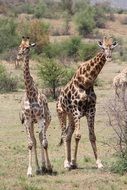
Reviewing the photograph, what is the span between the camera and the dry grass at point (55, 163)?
1011 centimetres

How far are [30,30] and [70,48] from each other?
16.7ft

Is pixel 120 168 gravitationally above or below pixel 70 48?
above

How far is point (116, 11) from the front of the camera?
8600cm

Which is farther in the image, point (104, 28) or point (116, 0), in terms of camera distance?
point (116, 0)

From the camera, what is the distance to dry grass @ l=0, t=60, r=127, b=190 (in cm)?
1011

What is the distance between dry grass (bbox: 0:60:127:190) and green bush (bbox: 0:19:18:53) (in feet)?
70.0

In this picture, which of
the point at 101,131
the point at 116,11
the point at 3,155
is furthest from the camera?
the point at 116,11

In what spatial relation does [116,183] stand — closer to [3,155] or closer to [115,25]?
[3,155]

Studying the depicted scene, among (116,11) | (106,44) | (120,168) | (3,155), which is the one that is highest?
(106,44)

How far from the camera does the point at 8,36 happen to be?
4341 cm

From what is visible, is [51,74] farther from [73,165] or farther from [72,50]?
[72,50]

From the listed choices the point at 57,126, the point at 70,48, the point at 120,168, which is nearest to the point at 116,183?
the point at 120,168

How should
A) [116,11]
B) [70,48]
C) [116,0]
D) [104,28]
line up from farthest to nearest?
[116,0], [116,11], [104,28], [70,48]

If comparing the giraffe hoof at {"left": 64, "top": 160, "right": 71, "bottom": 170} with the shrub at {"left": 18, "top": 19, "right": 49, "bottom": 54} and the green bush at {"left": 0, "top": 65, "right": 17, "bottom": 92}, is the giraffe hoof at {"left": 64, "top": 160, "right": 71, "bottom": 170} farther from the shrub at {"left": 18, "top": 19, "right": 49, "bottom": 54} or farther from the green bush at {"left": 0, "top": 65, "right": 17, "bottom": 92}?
the shrub at {"left": 18, "top": 19, "right": 49, "bottom": 54}
